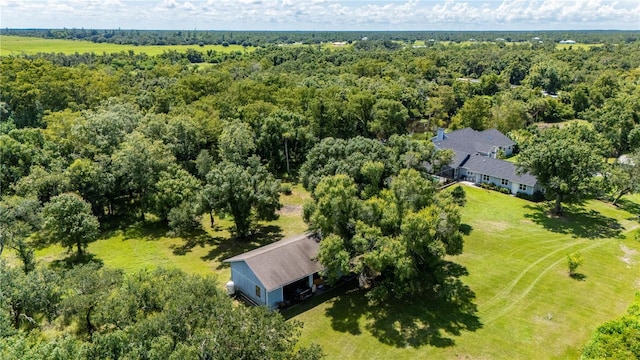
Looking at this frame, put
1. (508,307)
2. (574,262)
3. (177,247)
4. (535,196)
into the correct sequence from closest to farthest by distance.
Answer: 1. (508,307)
2. (574,262)
3. (177,247)
4. (535,196)

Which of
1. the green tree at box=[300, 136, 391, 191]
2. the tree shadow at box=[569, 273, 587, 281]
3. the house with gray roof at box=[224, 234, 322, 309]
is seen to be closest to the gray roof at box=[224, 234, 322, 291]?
the house with gray roof at box=[224, 234, 322, 309]

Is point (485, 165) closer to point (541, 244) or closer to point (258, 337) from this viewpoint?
point (541, 244)

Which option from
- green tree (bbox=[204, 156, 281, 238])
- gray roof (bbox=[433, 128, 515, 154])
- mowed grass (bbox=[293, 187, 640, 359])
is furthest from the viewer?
gray roof (bbox=[433, 128, 515, 154])

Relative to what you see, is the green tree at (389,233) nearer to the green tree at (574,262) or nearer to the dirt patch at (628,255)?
the green tree at (574,262)

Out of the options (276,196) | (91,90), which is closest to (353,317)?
(276,196)

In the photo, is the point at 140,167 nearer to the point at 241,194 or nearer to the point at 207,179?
the point at 207,179

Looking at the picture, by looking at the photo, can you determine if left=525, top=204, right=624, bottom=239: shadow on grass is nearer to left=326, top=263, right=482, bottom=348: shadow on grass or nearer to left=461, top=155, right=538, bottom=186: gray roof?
left=461, top=155, right=538, bottom=186: gray roof

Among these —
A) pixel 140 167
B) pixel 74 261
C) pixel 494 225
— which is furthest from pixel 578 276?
pixel 74 261
